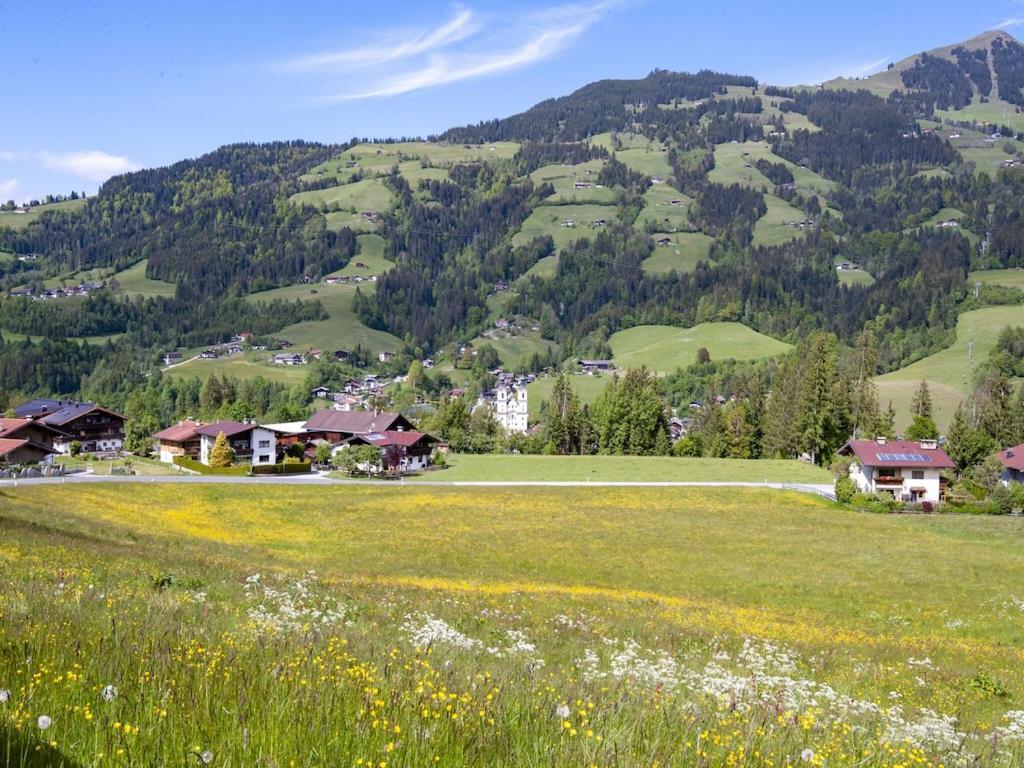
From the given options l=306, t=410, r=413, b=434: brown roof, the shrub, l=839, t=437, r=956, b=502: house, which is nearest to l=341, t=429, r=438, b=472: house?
l=306, t=410, r=413, b=434: brown roof

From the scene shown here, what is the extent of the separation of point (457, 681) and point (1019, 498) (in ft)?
241

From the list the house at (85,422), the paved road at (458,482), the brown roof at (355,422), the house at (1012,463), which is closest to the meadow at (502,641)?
the paved road at (458,482)

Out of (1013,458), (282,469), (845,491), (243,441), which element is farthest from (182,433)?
(1013,458)

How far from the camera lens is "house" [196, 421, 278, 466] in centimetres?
9725

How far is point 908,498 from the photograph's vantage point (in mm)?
75188

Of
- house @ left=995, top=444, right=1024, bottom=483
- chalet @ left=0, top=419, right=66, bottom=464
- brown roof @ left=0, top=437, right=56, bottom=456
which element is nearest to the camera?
brown roof @ left=0, top=437, right=56, bottom=456

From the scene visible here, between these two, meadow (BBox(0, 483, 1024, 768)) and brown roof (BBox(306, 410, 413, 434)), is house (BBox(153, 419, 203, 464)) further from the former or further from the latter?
meadow (BBox(0, 483, 1024, 768))

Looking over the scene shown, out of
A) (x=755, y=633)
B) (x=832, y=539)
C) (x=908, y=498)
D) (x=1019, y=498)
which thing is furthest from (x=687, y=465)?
(x=755, y=633)

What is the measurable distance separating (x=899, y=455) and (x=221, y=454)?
75674 millimetres

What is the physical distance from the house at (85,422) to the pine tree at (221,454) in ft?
110

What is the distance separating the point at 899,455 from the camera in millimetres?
77000

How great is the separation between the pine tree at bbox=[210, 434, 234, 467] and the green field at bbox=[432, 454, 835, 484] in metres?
24.1

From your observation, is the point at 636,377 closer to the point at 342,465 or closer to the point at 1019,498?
the point at 342,465

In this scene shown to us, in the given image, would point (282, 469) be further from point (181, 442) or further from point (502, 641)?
point (502, 641)
